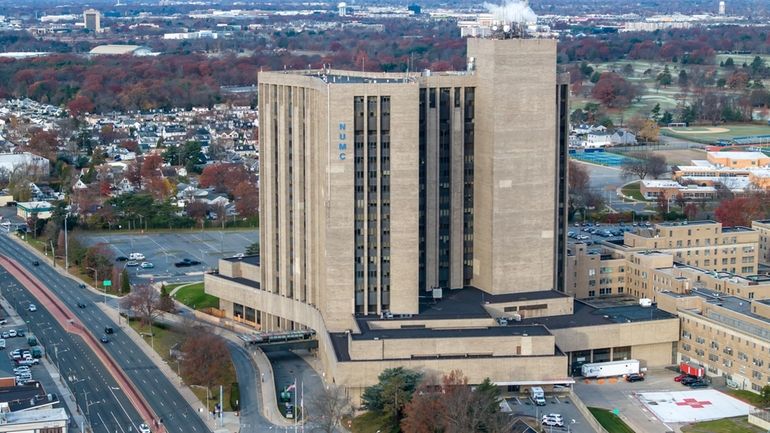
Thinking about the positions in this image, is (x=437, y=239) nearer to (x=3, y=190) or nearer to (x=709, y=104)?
(x=3, y=190)

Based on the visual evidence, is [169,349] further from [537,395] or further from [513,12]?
[513,12]

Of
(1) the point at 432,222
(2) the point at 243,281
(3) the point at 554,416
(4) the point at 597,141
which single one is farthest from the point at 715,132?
(3) the point at 554,416

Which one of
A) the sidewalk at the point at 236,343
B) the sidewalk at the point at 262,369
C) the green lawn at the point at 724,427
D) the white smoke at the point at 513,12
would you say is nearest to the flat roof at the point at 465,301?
the sidewalk at the point at 262,369

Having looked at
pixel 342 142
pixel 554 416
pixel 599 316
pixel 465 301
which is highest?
pixel 342 142

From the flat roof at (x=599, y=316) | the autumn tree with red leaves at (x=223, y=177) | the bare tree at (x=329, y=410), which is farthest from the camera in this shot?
the autumn tree with red leaves at (x=223, y=177)

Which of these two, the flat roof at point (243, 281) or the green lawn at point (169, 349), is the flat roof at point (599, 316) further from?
the flat roof at point (243, 281)

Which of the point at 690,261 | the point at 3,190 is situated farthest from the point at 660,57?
the point at 690,261

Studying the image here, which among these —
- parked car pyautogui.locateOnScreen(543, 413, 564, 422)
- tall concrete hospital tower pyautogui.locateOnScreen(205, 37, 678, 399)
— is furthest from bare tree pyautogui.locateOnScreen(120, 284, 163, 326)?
parked car pyautogui.locateOnScreen(543, 413, 564, 422)
